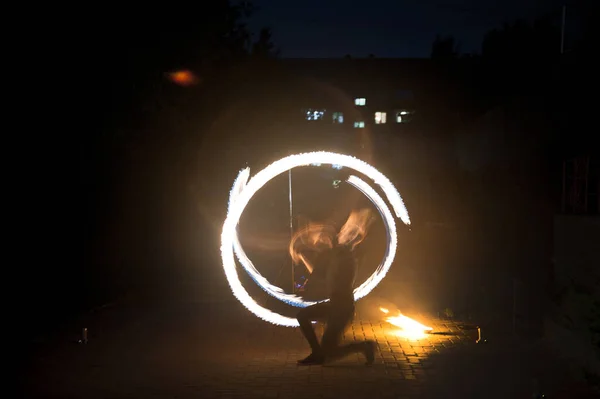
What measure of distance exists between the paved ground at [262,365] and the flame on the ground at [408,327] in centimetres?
17

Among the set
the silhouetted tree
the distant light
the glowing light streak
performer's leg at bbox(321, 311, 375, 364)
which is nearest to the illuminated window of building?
the silhouetted tree

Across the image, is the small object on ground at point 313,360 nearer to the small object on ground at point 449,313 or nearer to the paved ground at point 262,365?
the paved ground at point 262,365

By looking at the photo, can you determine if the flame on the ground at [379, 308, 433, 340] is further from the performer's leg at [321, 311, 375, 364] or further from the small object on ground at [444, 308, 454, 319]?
the performer's leg at [321, 311, 375, 364]

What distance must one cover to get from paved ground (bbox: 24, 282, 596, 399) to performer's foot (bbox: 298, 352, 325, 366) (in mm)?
73

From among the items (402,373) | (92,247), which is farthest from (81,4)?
(402,373)

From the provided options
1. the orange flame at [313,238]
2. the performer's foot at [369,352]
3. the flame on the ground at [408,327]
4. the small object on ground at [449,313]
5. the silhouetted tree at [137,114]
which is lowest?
the flame on the ground at [408,327]

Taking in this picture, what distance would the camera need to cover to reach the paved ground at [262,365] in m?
7.52

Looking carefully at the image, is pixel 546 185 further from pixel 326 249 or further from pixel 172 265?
pixel 172 265

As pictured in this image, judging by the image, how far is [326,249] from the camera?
9.11 m

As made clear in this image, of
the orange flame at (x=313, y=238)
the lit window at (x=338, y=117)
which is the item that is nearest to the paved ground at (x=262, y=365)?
the orange flame at (x=313, y=238)

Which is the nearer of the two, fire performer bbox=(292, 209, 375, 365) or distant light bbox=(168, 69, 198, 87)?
fire performer bbox=(292, 209, 375, 365)

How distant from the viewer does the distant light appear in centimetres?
1454

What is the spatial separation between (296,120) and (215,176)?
4.34 meters

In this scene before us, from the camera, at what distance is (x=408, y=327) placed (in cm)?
1063
